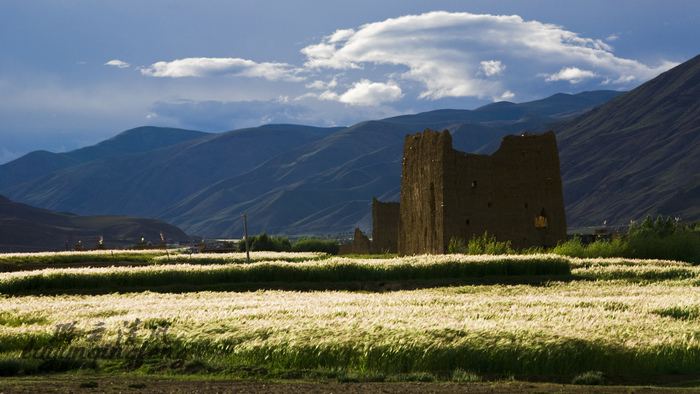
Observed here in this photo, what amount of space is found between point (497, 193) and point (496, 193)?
7cm

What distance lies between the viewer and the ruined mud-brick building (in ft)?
174

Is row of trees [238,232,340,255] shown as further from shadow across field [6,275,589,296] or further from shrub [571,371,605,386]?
shrub [571,371,605,386]

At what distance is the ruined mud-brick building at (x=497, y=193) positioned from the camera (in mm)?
52906

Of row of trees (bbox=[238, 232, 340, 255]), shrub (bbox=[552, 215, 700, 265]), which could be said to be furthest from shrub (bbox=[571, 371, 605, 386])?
row of trees (bbox=[238, 232, 340, 255])

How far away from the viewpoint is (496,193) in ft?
175

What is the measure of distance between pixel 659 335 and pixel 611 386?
3.45 meters

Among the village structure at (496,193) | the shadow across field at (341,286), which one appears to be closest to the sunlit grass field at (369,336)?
the shadow across field at (341,286)

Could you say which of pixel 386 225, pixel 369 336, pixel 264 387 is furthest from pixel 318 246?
pixel 264 387

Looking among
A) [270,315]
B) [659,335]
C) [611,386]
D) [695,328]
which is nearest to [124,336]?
[270,315]

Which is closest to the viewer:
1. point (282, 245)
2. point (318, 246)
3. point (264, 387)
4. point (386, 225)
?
point (264, 387)

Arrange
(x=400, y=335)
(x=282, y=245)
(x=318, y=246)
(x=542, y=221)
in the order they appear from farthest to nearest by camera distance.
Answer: (x=318, y=246)
(x=282, y=245)
(x=542, y=221)
(x=400, y=335)

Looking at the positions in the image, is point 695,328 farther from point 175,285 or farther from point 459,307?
point 175,285

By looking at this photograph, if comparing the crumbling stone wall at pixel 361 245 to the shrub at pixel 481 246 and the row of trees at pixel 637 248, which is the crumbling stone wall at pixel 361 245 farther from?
the row of trees at pixel 637 248

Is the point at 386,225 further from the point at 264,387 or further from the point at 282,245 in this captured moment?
the point at 264,387
